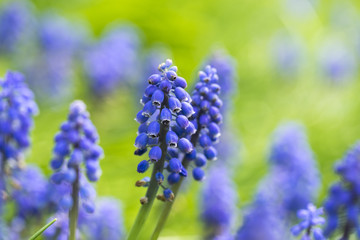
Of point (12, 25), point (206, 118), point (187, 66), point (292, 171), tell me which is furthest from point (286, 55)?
point (206, 118)

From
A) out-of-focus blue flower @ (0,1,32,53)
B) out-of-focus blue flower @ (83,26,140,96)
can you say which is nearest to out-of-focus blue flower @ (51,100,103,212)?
out-of-focus blue flower @ (83,26,140,96)

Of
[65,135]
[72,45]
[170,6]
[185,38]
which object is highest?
[170,6]

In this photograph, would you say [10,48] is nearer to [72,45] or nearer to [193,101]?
[72,45]

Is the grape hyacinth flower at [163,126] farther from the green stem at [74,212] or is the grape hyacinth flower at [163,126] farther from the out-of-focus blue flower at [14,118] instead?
the out-of-focus blue flower at [14,118]

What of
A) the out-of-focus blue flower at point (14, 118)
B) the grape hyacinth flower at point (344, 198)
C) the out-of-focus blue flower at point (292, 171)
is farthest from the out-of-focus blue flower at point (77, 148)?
the out-of-focus blue flower at point (292, 171)

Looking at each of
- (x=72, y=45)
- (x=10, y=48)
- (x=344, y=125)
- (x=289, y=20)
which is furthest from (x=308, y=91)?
(x=10, y=48)

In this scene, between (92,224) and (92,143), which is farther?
(92,224)

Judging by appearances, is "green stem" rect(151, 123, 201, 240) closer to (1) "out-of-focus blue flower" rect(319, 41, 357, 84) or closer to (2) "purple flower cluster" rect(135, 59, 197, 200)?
(2) "purple flower cluster" rect(135, 59, 197, 200)
